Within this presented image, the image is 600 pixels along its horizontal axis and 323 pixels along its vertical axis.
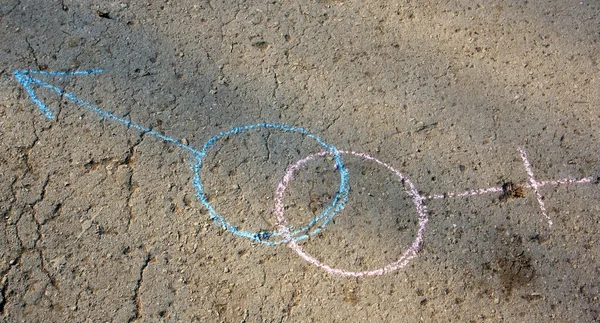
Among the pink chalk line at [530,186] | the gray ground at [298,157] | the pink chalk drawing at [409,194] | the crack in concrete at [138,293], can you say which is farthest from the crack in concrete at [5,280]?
the pink chalk line at [530,186]

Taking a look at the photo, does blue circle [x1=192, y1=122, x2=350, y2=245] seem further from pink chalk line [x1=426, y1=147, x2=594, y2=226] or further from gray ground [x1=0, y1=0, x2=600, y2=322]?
pink chalk line [x1=426, y1=147, x2=594, y2=226]

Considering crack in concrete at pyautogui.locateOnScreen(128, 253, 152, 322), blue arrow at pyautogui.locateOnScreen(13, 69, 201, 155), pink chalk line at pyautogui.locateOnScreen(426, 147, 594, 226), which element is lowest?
crack in concrete at pyautogui.locateOnScreen(128, 253, 152, 322)

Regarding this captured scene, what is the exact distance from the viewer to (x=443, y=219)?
2.40 metres

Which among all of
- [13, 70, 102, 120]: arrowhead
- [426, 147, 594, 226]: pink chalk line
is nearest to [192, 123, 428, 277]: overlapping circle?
[426, 147, 594, 226]: pink chalk line

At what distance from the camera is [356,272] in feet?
7.48

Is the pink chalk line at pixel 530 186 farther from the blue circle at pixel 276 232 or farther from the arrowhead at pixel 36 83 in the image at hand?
the arrowhead at pixel 36 83

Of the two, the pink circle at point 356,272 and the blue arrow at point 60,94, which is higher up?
the blue arrow at point 60,94

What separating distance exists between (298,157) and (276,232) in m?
0.37

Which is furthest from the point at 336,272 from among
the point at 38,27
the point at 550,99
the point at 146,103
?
the point at 38,27

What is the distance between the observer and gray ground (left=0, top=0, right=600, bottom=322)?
87.5 inches

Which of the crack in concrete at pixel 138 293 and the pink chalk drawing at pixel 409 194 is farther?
the pink chalk drawing at pixel 409 194

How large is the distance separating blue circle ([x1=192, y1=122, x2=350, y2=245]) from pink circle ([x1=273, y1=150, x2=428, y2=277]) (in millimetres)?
38

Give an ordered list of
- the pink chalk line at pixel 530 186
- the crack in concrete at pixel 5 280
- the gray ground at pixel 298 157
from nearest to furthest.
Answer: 1. the crack in concrete at pixel 5 280
2. the gray ground at pixel 298 157
3. the pink chalk line at pixel 530 186

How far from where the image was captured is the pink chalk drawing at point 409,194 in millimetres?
2287
